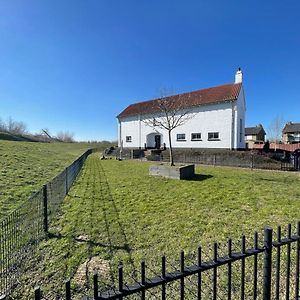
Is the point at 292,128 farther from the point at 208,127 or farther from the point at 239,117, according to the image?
the point at 208,127

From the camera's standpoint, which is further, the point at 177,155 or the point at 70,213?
the point at 177,155

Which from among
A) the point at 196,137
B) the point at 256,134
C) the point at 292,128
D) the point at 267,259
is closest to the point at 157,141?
the point at 196,137

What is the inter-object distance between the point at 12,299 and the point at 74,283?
0.75m

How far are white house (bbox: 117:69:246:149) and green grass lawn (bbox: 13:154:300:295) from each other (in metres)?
15.1

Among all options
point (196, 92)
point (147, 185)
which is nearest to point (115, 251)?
point (147, 185)

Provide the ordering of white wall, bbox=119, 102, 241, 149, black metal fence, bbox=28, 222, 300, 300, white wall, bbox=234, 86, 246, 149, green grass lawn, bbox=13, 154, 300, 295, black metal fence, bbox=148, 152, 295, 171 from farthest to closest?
white wall, bbox=119, 102, 241, 149
white wall, bbox=234, 86, 246, 149
black metal fence, bbox=148, 152, 295, 171
green grass lawn, bbox=13, 154, 300, 295
black metal fence, bbox=28, 222, 300, 300

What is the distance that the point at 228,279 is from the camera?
2166 millimetres

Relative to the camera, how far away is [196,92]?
28922 millimetres

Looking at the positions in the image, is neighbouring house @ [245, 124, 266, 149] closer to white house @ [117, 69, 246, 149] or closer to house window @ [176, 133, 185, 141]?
white house @ [117, 69, 246, 149]

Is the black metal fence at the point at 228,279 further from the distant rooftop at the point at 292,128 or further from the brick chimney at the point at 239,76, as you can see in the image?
the distant rooftop at the point at 292,128

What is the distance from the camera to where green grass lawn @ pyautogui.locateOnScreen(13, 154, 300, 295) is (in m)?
3.59

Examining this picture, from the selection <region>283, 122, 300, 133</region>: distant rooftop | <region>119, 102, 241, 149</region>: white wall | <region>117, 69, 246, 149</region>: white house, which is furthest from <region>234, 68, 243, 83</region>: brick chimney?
<region>283, 122, 300, 133</region>: distant rooftop

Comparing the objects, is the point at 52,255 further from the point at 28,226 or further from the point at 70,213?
the point at 70,213

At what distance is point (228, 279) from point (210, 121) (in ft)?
78.6
